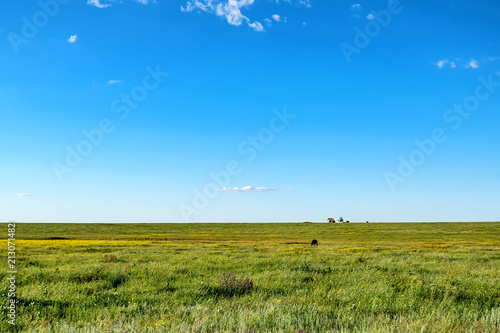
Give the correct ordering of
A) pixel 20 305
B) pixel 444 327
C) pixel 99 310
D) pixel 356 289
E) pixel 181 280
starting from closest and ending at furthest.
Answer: pixel 444 327 → pixel 99 310 → pixel 20 305 → pixel 356 289 → pixel 181 280

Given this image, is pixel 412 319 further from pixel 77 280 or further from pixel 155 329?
pixel 77 280

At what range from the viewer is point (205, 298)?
8.38 metres

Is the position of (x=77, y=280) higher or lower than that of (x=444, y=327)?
lower

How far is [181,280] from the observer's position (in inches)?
444

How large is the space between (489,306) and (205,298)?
6927 mm

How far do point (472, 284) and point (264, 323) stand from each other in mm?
8418

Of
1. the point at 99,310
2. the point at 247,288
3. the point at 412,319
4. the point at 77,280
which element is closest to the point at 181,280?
the point at 247,288

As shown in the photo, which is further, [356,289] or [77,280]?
[77,280]

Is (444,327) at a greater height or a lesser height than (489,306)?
greater

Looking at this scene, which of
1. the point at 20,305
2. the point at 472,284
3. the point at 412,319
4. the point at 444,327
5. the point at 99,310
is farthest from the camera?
the point at 472,284

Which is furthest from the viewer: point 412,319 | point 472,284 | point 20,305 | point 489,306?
point 472,284

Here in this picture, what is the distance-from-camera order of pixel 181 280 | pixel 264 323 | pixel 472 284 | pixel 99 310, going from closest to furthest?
1. pixel 264 323
2. pixel 99 310
3. pixel 472 284
4. pixel 181 280

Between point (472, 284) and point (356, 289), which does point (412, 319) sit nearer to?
point (356, 289)

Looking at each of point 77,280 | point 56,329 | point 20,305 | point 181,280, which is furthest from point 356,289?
point 77,280
